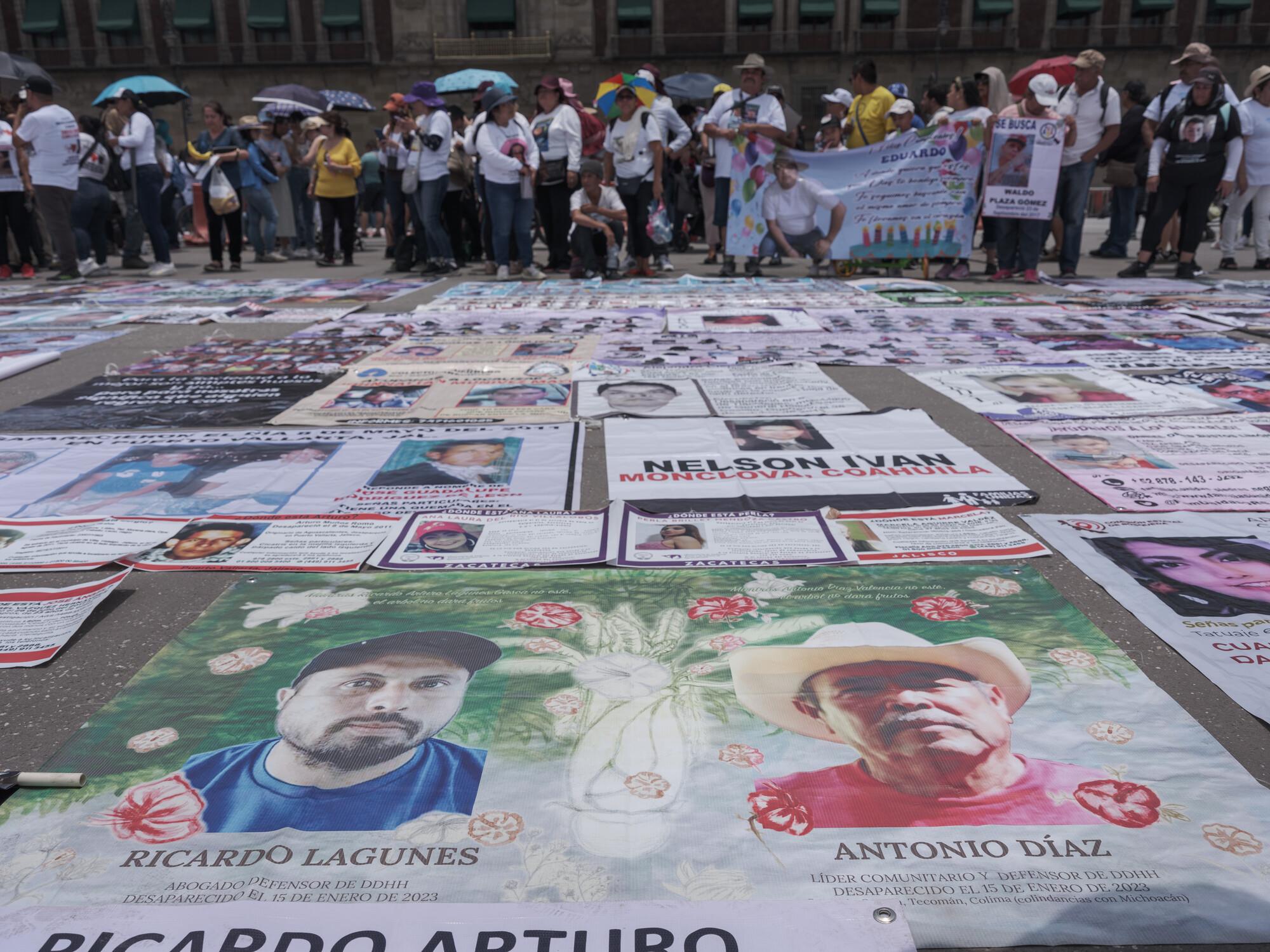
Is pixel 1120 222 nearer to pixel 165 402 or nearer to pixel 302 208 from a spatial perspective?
pixel 302 208

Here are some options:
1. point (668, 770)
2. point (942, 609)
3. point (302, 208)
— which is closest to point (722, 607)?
point (942, 609)

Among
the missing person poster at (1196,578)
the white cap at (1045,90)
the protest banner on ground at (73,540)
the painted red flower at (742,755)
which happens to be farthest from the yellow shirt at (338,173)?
the painted red flower at (742,755)

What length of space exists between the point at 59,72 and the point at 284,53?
731 cm

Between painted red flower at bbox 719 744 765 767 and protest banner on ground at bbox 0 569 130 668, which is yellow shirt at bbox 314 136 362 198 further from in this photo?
painted red flower at bbox 719 744 765 767

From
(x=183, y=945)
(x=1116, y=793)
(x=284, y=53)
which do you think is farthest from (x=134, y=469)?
Answer: (x=284, y=53)

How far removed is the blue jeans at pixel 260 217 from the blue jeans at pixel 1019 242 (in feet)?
23.5

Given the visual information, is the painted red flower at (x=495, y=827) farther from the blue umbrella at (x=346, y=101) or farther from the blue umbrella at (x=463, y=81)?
the blue umbrella at (x=346, y=101)

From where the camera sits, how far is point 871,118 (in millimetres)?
7859

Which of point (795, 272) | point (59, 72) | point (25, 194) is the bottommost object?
point (795, 272)

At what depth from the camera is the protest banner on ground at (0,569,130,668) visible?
1712 mm

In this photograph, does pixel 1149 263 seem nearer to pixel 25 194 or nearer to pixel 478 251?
pixel 478 251

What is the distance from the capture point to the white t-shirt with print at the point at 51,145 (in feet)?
24.5

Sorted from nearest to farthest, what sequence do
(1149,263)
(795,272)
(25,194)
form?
(1149,263)
(795,272)
(25,194)

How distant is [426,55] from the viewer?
28.9 m
